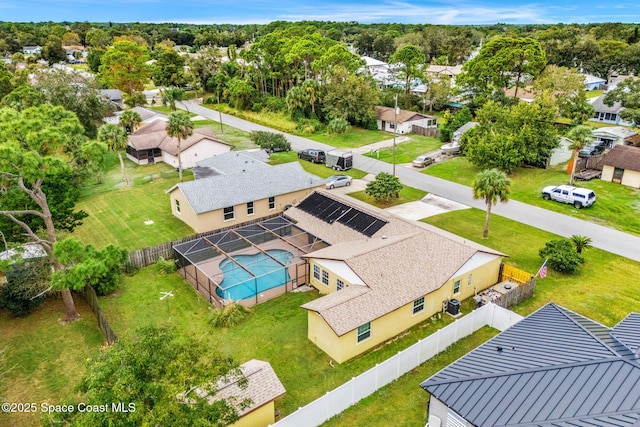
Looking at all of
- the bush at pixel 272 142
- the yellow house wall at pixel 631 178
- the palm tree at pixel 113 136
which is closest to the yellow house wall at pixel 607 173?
the yellow house wall at pixel 631 178

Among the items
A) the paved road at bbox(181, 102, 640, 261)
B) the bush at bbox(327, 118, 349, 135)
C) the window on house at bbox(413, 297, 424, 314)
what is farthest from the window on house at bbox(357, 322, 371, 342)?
the bush at bbox(327, 118, 349, 135)

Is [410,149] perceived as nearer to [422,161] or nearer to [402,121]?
[422,161]

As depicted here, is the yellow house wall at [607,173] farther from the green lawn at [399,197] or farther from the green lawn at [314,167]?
the green lawn at [314,167]

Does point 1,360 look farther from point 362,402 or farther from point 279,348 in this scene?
point 362,402

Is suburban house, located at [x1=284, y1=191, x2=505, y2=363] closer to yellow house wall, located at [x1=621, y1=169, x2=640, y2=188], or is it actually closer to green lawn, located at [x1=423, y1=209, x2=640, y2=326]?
green lawn, located at [x1=423, y1=209, x2=640, y2=326]

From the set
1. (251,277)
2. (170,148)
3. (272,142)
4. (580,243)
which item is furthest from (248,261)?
(272,142)
